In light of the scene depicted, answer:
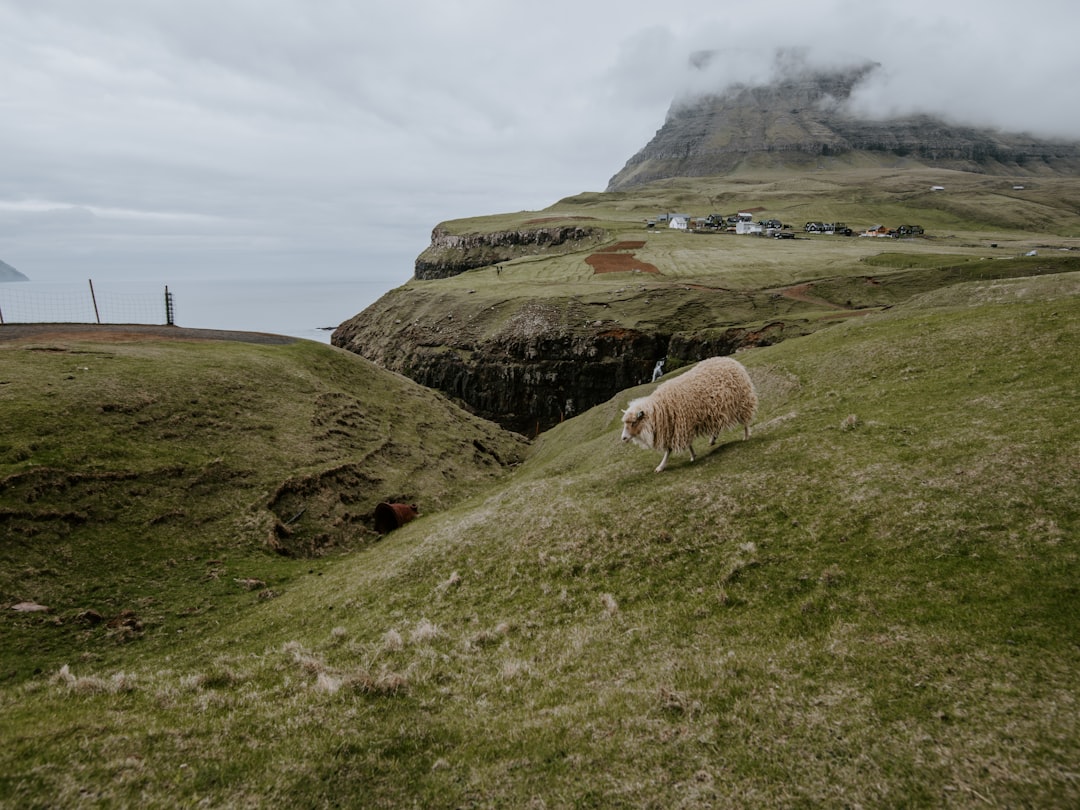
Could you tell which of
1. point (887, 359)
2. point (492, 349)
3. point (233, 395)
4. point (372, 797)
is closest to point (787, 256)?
point (492, 349)

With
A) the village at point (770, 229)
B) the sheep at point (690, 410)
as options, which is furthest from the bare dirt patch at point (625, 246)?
the sheep at point (690, 410)

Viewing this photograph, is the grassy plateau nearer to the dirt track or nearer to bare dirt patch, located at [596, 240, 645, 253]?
the dirt track

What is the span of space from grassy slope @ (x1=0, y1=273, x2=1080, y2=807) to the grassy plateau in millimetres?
59

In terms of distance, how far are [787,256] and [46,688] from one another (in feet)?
375

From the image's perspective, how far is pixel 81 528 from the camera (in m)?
19.9

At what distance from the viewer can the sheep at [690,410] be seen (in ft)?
68.7

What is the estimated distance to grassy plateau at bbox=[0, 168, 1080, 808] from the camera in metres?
7.91

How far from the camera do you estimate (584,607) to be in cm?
1413

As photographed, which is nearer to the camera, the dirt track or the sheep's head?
the sheep's head

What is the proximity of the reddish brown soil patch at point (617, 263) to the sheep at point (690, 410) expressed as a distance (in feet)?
277

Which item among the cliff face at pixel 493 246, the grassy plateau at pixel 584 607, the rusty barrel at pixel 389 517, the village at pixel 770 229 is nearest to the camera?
the grassy plateau at pixel 584 607

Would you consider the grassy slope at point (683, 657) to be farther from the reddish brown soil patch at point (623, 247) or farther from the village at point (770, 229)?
the village at point (770, 229)

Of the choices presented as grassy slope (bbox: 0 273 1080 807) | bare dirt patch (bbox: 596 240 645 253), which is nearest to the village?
bare dirt patch (bbox: 596 240 645 253)

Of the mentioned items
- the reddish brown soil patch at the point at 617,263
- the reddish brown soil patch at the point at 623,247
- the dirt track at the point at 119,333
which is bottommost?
the dirt track at the point at 119,333
